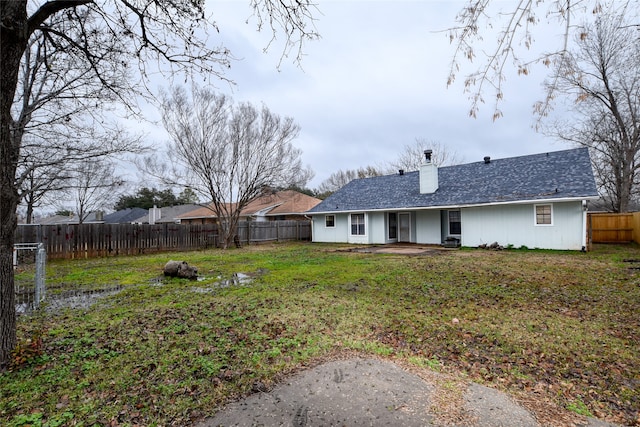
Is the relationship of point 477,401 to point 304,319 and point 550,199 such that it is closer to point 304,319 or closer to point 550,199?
point 304,319

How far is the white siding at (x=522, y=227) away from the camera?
13.0 m

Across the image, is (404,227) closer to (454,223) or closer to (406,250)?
(454,223)

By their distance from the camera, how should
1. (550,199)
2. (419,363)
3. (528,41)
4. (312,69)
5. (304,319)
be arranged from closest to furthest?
(528,41), (419,363), (312,69), (304,319), (550,199)

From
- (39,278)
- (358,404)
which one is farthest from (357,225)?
(358,404)

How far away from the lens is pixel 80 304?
602 cm

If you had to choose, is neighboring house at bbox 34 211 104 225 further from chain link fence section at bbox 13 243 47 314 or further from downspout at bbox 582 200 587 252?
downspout at bbox 582 200 587 252

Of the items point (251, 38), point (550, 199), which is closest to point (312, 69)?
point (251, 38)

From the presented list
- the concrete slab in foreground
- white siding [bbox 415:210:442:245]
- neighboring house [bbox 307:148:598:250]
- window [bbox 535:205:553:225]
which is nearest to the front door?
neighboring house [bbox 307:148:598:250]

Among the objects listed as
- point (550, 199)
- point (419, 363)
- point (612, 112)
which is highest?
point (612, 112)

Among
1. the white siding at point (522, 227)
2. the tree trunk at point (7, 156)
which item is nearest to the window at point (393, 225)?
the white siding at point (522, 227)

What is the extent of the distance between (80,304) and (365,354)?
5.66 meters

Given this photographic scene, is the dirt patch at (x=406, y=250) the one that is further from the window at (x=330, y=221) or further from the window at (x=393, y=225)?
the window at (x=330, y=221)

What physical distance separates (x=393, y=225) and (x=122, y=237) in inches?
573

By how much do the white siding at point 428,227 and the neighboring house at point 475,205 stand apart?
21 mm
